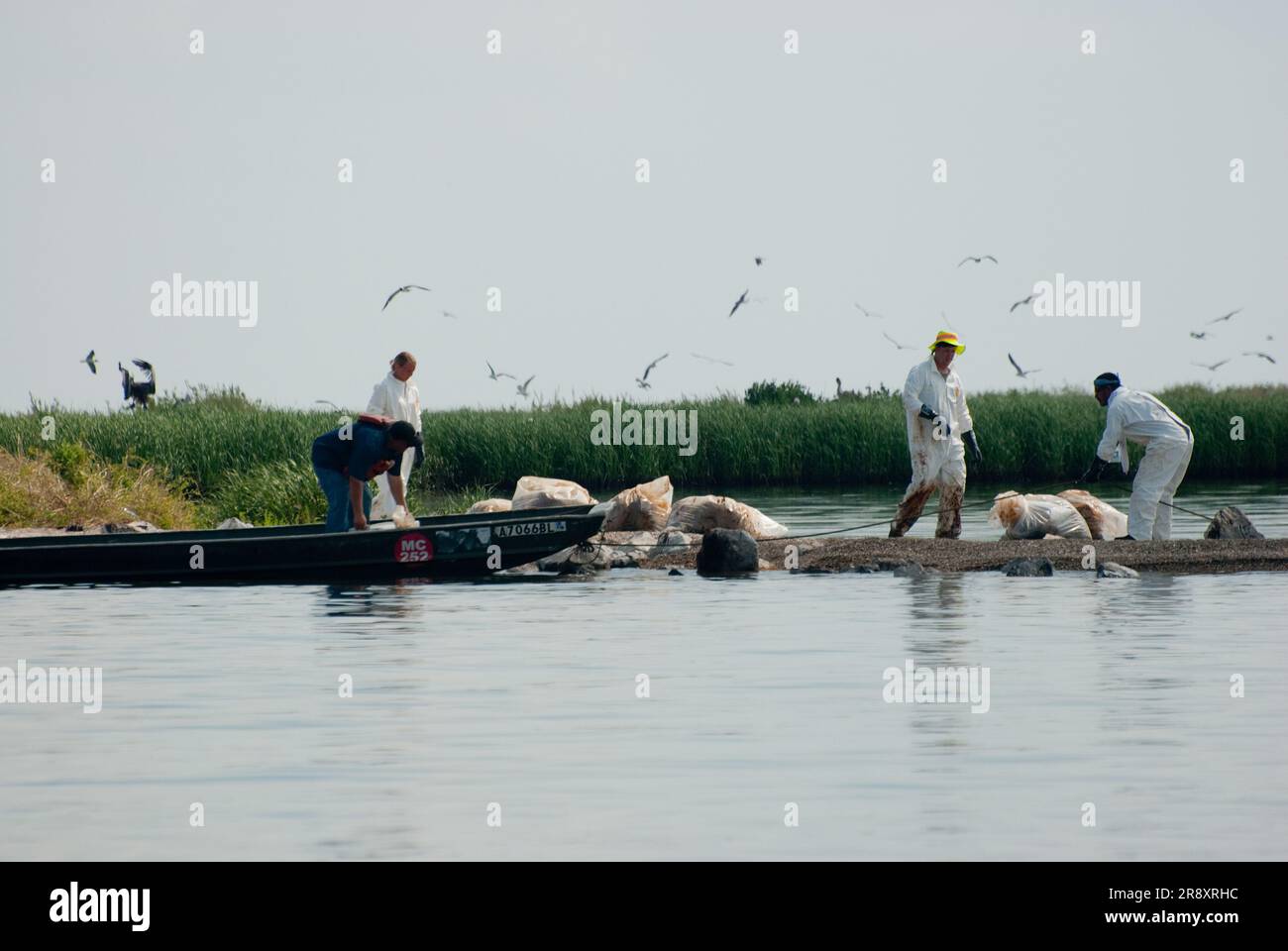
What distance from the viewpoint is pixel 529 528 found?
719 inches

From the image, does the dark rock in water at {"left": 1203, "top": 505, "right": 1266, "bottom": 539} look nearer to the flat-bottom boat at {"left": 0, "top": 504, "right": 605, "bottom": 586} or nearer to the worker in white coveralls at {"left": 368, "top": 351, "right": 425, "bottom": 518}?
the flat-bottom boat at {"left": 0, "top": 504, "right": 605, "bottom": 586}

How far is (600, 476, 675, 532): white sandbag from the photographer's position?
2270cm

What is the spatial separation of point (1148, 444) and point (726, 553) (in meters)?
4.39

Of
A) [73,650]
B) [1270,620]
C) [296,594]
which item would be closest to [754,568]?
[296,594]

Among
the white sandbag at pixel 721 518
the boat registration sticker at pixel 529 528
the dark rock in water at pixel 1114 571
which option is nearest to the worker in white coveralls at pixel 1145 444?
the dark rock in water at pixel 1114 571

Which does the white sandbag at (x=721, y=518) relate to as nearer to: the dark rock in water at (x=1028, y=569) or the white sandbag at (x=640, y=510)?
the white sandbag at (x=640, y=510)

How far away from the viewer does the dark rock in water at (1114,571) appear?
17797mm

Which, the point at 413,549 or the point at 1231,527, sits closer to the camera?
the point at 413,549

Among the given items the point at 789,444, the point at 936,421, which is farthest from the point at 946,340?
the point at 789,444

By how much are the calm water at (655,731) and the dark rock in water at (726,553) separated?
251 centimetres

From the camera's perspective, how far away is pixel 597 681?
11531 mm

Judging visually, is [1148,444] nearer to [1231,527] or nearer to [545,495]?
[1231,527]

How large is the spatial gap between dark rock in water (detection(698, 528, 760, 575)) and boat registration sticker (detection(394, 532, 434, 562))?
9.54 ft
